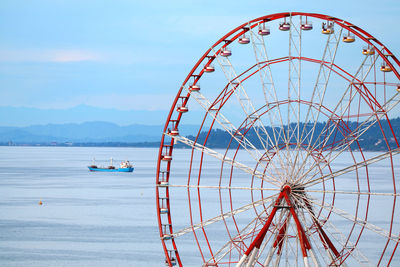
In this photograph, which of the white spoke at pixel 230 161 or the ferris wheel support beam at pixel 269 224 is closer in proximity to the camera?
the ferris wheel support beam at pixel 269 224

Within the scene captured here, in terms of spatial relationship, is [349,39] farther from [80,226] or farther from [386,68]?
[80,226]

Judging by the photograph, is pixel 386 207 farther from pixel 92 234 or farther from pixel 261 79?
pixel 261 79

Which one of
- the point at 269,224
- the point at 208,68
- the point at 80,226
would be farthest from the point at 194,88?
the point at 80,226

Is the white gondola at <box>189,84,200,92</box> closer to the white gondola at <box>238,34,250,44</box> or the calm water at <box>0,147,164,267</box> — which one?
the white gondola at <box>238,34,250,44</box>

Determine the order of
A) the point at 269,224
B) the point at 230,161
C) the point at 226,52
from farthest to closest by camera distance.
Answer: the point at 226,52 → the point at 230,161 → the point at 269,224

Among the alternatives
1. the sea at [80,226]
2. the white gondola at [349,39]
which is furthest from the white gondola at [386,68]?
the sea at [80,226]

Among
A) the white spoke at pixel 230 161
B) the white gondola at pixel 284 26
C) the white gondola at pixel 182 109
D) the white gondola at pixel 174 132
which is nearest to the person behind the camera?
the white spoke at pixel 230 161

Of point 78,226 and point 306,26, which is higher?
point 306,26

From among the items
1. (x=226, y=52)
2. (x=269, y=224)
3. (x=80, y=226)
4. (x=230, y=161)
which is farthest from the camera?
(x=80, y=226)

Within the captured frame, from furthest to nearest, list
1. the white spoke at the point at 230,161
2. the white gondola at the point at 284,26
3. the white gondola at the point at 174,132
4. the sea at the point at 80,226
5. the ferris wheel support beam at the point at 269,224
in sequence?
the sea at the point at 80,226
the white gondola at the point at 174,132
the white gondola at the point at 284,26
the white spoke at the point at 230,161
the ferris wheel support beam at the point at 269,224

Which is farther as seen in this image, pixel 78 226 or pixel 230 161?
pixel 78 226

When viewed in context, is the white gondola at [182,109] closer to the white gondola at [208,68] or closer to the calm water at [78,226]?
the white gondola at [208,68]

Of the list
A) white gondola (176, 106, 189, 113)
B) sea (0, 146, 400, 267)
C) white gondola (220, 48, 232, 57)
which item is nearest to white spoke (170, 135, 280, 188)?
white gondola (176, 106, 189, 113)

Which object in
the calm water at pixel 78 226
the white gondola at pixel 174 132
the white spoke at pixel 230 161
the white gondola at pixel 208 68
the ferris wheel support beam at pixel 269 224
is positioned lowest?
the calm water at pixel 78 226
